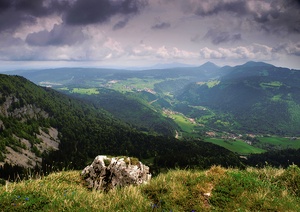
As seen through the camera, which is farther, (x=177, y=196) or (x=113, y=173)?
(x=113, y=173)

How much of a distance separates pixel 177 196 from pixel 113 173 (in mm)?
7469

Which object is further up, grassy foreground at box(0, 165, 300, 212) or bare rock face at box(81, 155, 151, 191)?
grassy foreground at box(0, 165, 300, 212)

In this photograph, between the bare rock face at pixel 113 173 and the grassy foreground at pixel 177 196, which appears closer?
the grassy foreground at pixel 177 196

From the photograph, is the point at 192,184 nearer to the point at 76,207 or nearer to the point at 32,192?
the point at 76,207

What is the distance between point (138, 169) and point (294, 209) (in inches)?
409

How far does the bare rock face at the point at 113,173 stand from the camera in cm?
1531

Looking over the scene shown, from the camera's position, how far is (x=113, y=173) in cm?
1598

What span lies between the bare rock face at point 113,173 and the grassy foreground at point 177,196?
408 cm

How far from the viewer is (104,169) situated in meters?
16.6

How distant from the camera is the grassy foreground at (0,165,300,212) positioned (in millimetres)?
8539

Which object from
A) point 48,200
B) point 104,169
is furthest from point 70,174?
point 48,200

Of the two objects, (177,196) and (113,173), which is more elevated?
(177,196)

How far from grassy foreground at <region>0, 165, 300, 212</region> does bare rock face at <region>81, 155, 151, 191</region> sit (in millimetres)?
4080

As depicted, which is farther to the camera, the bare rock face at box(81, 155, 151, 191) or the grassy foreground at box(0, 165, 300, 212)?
the bare rock face at box(81, 155, 151, 191)
